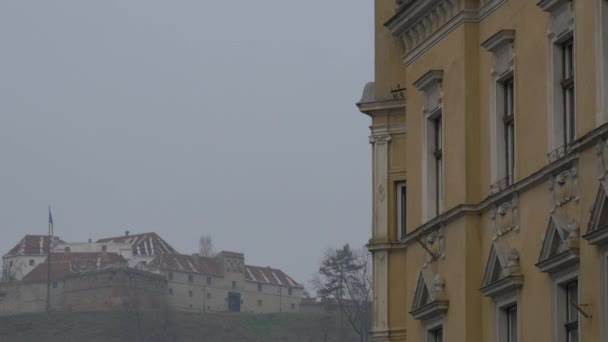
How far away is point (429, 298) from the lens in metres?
25.3

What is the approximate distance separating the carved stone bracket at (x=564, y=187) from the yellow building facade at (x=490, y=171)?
0.02 metres

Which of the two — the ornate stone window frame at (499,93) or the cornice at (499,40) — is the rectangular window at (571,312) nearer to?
the ornate stone window frame at (499,93)

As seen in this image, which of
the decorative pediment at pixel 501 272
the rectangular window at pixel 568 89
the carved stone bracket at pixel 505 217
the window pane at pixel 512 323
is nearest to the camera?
the rectangular window at pixel 568 89

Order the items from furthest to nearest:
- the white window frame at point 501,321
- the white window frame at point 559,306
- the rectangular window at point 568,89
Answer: the white window frame at point 501,321
the rectangular window at point 568,89
the white window frame at point 559,306

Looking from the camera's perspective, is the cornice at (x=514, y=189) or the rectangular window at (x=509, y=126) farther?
the rectangular window at (x=509, y=126)

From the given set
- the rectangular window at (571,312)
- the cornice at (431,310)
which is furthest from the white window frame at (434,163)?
the rectangular window at (571,312)

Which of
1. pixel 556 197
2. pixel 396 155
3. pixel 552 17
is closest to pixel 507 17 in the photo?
pixel 552 17

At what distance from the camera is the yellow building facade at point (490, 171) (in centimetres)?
2059

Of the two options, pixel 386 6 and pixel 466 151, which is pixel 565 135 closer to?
pixel 466 151

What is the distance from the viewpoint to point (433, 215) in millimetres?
25688

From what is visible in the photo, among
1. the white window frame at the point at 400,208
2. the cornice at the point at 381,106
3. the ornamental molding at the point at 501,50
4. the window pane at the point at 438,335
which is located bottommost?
the window pane at the point at 438,335

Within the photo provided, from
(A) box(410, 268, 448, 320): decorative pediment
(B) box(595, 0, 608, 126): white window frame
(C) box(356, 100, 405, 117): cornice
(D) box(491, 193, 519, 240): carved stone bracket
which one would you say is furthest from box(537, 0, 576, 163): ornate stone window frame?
(C) box(356, 100, 405, 117): cornice

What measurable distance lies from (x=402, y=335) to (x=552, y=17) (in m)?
7.57

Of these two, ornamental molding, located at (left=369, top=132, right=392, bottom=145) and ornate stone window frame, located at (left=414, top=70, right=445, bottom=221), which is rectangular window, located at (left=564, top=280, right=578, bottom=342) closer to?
ornate stone window frame, located at (left=414, top=70, right=445, bottom=221)
